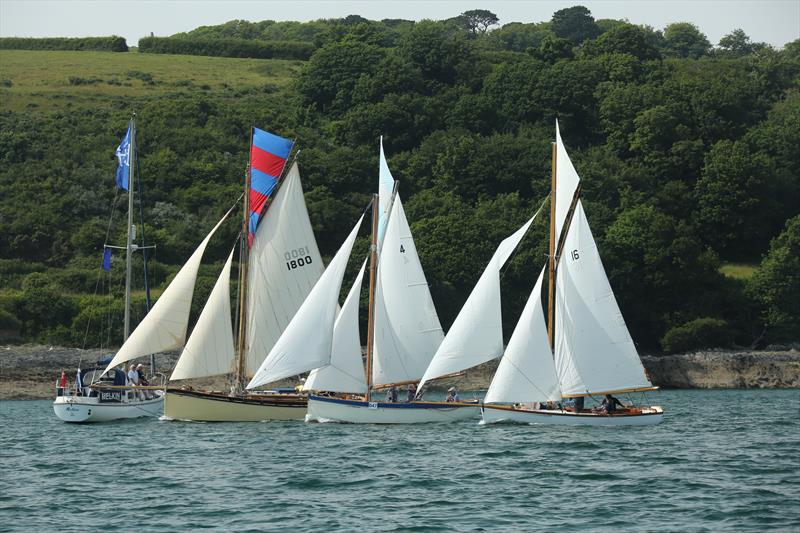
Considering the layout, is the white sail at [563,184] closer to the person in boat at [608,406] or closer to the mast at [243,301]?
the person in boat at [608,406]

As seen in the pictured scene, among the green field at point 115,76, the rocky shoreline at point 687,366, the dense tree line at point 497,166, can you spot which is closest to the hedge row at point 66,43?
the green field at point 115,76

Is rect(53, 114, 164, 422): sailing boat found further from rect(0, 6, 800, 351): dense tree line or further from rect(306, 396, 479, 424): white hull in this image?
rect(0, 6, 800, 351): dense tree line

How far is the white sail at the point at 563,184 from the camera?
54.8 metres

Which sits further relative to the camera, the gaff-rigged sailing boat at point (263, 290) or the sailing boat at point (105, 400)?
the sailing boat at point (105, 400)

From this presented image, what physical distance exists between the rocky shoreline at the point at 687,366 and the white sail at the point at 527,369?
3160 centimetres

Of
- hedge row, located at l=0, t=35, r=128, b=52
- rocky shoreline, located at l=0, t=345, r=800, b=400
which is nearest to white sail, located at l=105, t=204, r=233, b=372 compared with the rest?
rocky shoreline, located at l=0, t=345, r=800, b=400

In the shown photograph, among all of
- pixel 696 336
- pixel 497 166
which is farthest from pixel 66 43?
pixel 696 336

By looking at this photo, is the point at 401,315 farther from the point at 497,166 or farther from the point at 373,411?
the point at 497,166

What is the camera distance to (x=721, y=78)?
147 m

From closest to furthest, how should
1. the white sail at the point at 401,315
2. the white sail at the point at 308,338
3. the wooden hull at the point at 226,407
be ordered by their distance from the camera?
the white sail at the point at 308,338 < the white sail at the point at 401,315 < the wooden hull at the point at 226,407

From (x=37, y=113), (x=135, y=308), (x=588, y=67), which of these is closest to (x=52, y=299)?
(x=135, y=308)

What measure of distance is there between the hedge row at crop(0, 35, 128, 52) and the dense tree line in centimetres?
4552

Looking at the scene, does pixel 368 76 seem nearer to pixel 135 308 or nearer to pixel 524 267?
pixel 524 267

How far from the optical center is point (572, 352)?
53906mm
